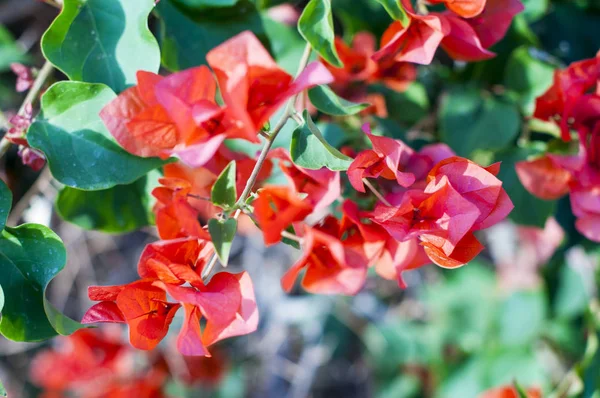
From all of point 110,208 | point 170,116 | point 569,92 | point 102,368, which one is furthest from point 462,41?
point 102,368

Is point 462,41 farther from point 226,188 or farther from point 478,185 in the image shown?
point 226,188

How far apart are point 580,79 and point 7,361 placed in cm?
171

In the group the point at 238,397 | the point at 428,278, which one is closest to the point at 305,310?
the point at 238,397

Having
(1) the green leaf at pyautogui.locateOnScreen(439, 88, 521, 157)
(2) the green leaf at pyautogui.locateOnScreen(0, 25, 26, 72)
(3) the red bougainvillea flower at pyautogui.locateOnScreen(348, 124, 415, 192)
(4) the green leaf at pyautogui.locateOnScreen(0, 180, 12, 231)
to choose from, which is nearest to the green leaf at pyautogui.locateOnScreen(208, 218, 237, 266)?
(3) the red bougainvillea flower at pyautogui.locateOnScreen(348, 124, 415, 192)

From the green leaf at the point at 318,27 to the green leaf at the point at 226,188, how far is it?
0.53 feet

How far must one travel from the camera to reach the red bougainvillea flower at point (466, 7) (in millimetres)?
586

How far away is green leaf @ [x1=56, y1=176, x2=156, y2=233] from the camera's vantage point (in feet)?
2.33

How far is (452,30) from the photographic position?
641mm

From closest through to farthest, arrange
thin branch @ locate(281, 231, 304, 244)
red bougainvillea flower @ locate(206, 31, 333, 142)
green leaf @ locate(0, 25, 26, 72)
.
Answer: red bougainvillea flower @ locate(206, 31, 333, 142) < thin branch @ locate(281, 231, 304, 244) < green leaf @ locate(0, 25, 26, 72)

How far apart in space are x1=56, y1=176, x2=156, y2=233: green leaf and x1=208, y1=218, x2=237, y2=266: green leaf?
25 cm

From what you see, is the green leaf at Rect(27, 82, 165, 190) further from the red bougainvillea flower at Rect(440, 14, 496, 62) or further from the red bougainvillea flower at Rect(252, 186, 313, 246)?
the red bougainvillea flower at Rect(440, 14, 496, 62)

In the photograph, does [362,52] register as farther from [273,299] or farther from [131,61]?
[273,299]

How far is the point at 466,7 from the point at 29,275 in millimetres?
542

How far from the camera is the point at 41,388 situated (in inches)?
68.1
